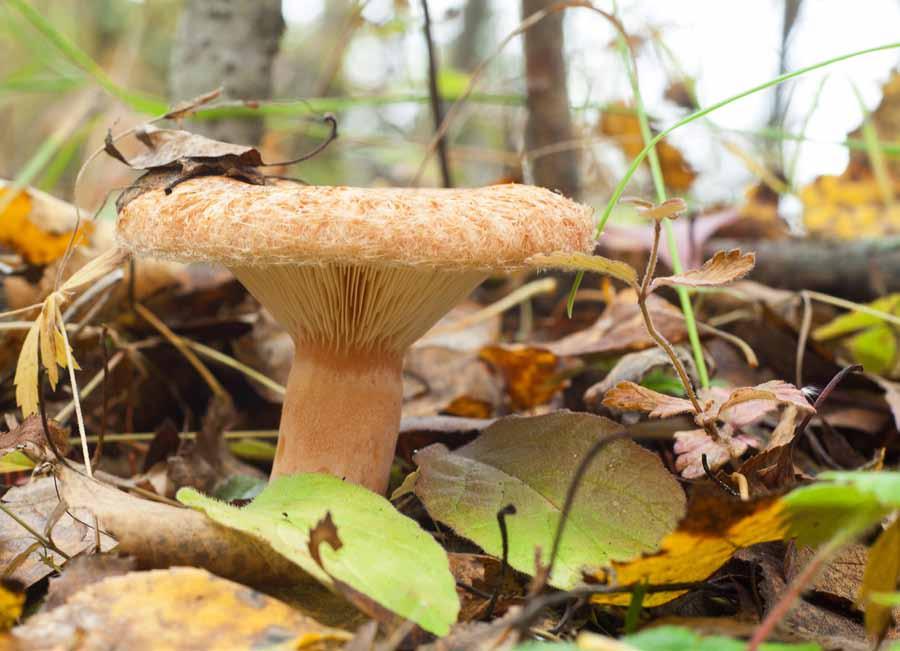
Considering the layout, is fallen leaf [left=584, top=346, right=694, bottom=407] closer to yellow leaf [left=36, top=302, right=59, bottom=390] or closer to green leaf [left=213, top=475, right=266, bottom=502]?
green leaf [left=213, top=475, right=266, bottom=502]

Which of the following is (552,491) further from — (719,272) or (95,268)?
(95,268)

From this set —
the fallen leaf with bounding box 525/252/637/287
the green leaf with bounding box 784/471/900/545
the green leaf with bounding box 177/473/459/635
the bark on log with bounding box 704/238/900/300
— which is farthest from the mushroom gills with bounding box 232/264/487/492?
the bark on log with bounding box 704/238/900/300

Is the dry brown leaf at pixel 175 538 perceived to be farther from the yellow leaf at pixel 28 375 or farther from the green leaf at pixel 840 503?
the green leaf at pixel 840 503

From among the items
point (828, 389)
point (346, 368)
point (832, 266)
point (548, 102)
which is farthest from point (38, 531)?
point (832, 266)

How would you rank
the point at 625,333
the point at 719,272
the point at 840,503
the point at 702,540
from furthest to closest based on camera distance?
the point at 625,333
the point at 719,272
the point at 702,540
the point at 840,503

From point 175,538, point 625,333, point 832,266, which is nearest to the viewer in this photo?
point 175,538

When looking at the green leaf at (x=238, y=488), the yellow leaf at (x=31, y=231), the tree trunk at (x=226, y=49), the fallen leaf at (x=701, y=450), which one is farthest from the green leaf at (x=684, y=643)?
the tree trunk at (x=226, y=49)
